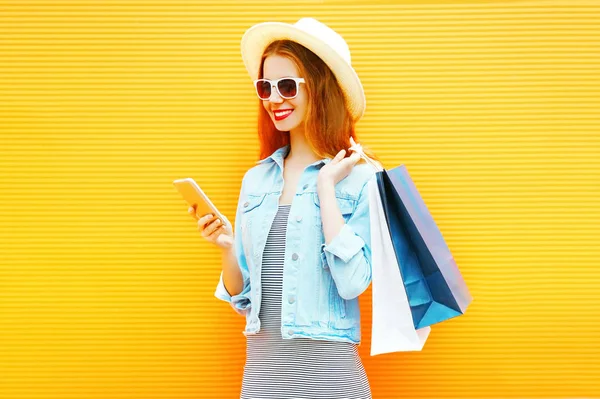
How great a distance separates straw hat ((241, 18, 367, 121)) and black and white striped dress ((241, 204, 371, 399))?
472mm

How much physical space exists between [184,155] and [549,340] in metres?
1.75

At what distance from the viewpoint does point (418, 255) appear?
7.63ft

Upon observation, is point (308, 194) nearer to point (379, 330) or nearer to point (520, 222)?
point (379, 330)

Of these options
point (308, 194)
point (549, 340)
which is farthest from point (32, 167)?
point (549, 340)

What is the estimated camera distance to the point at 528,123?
9.53 feet

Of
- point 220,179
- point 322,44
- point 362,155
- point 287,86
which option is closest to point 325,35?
point 322,44

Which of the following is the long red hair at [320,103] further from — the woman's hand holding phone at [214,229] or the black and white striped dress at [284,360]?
the woman's hand holding phone at [214,229]

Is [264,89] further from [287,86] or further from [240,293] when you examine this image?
[240,293]

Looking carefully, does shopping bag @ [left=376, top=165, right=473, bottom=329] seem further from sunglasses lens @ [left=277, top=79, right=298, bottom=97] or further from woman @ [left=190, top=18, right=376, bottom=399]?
sunglasses lens @ [left=277, top=79, right=298, bottom=97]

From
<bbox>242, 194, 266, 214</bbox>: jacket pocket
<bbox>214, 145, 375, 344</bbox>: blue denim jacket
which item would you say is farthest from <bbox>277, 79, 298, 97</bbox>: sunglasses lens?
<bbox>242, 194, 266, 214</bbox>: jacket pocket

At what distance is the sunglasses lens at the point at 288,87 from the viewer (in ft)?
7.58

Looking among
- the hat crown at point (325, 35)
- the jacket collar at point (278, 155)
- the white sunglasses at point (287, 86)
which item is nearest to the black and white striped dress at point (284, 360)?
the jacket collar at point (278, 155)

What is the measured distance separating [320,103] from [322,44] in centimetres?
20

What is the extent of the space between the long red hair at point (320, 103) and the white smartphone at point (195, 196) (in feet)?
1.38
